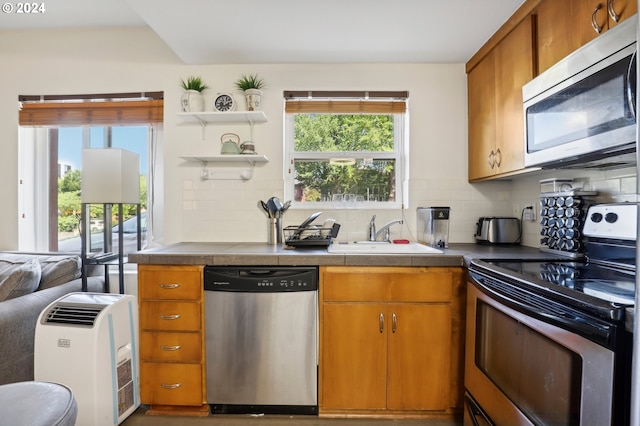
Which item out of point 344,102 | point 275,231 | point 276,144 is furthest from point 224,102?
point 275,231

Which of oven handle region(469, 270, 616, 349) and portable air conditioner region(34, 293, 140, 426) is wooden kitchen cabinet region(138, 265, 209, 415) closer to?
portable air conditioner region(34, 293, 140, 426)

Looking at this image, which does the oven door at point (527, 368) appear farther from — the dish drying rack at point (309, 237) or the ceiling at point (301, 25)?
the ceiling at point (301, 25)

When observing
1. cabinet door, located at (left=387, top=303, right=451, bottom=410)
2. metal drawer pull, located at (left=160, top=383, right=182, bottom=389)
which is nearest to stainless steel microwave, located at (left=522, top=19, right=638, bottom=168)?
cabinet door, located at (left=387, top=303, right=451, bottom=410)

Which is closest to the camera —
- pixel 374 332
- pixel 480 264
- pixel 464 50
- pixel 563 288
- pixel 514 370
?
pixel 563 288

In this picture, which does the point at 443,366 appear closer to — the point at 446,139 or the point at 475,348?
the point at 475,348

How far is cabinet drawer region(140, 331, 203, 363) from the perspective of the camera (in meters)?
1.74

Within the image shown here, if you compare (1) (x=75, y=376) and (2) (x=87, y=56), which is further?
(2) (x=87, y=56)

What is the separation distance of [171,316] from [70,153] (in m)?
1.86

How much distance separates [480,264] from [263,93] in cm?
185

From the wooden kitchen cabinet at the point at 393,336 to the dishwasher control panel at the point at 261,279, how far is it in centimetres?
9

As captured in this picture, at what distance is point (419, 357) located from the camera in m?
1.71

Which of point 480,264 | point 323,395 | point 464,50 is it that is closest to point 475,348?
point 480,264

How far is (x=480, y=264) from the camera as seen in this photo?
1.48m

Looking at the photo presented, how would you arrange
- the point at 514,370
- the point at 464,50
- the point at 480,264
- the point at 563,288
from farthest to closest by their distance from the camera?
the point at 464,50
the point at 480,264
the point at 514,370
the point at 563,288
